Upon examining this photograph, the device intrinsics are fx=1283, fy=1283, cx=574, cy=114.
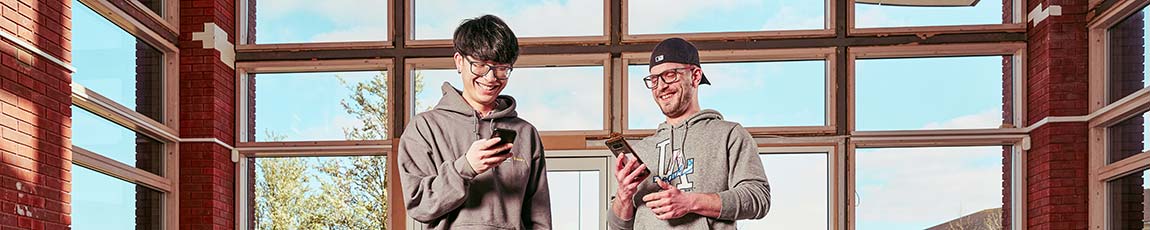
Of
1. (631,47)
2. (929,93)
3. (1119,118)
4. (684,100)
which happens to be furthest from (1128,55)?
(684,100)

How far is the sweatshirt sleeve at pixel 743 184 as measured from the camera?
3.03 metres

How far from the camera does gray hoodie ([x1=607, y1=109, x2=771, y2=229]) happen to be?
10.1 feet

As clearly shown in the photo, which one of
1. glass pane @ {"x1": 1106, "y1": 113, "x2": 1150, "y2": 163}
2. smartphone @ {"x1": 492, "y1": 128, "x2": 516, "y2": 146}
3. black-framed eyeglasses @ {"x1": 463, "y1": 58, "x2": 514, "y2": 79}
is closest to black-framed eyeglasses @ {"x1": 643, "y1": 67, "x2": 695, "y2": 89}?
black-framed eyeglasses @ {"x1": 463, "y1": 58, "x2": 514, "y2": 79}

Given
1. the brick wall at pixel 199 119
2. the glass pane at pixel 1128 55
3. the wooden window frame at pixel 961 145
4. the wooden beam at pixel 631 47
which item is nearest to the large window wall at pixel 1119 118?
the glass pane at pixel 1128 55

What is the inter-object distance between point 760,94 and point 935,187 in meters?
1.39

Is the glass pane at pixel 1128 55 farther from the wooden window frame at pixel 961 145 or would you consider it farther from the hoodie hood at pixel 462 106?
the hoodie hood at pixel 462 106

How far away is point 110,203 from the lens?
306 inches

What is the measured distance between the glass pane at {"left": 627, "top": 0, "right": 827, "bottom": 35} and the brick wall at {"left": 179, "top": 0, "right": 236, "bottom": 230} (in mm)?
2968

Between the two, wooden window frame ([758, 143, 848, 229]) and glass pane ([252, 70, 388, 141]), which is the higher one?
glass pane ([252, 70, 388, 141])

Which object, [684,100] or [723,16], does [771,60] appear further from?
[684,100]

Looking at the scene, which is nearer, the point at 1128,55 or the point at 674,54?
the point at 674,54

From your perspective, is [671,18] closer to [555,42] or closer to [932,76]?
[555,42]

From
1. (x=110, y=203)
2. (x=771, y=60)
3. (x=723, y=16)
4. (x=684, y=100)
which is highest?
(x=723, y=16)

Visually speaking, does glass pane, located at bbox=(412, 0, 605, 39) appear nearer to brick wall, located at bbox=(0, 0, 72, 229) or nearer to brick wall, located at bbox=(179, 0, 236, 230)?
brick wall, located at bbox=(179, 0, 236, 230)
